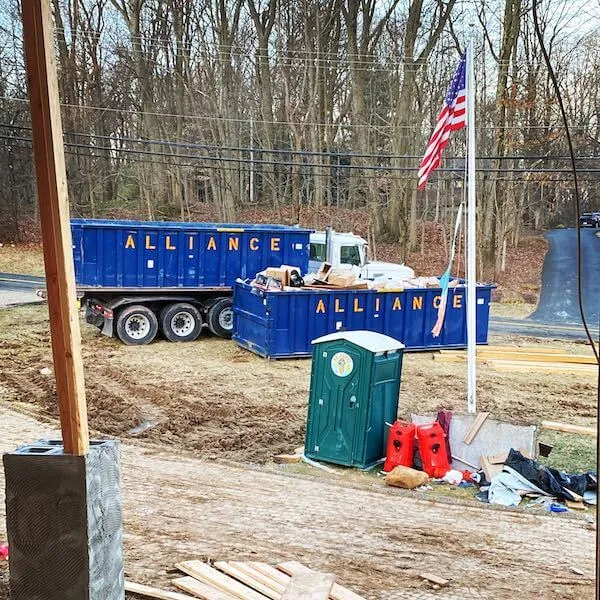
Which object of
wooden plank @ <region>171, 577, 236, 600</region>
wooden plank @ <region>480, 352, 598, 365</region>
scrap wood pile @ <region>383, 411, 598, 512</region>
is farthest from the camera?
wooden plank @ <region>480, 352, 598, 365</region>

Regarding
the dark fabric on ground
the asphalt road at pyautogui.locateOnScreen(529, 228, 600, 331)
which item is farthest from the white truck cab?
the dark fabric on ground

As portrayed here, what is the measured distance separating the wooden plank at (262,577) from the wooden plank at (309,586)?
0.25 ft

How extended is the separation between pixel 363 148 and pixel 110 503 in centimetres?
3351

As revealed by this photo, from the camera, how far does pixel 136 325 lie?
666 inches

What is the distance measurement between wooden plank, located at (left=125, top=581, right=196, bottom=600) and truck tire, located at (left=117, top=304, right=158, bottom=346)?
492 inches

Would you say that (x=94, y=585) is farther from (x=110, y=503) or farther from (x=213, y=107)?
(x=213, y=107)

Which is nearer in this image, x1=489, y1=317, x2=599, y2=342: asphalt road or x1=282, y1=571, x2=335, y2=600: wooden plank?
x1=282, y1=571, x2=335, y2=600: wooden plank

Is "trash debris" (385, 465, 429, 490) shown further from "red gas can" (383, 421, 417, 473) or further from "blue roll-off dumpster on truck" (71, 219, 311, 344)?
"blue roll-off dumpster on truck" (71, 219, 311, 344)

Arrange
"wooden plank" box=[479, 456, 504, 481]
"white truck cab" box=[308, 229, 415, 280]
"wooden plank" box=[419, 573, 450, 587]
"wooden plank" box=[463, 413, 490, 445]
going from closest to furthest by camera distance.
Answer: "wooden plank" box=[419, 573, 450, 587] < "wooden plank" box=[479, 456, 504, 481] < "wooden plank" box=[463, 413, 490, 445] < "white truck cab" box=[308, 229, 415, 280]

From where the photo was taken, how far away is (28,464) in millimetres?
3355

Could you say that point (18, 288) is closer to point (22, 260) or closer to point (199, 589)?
point (22, 260)

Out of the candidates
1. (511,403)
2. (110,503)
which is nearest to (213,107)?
(511,403)

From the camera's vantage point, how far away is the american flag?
1054 cm

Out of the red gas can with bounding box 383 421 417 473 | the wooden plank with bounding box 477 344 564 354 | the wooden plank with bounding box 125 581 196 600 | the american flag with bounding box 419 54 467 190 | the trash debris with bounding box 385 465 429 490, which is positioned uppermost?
the american flag with bounding box 419 54 467 190
